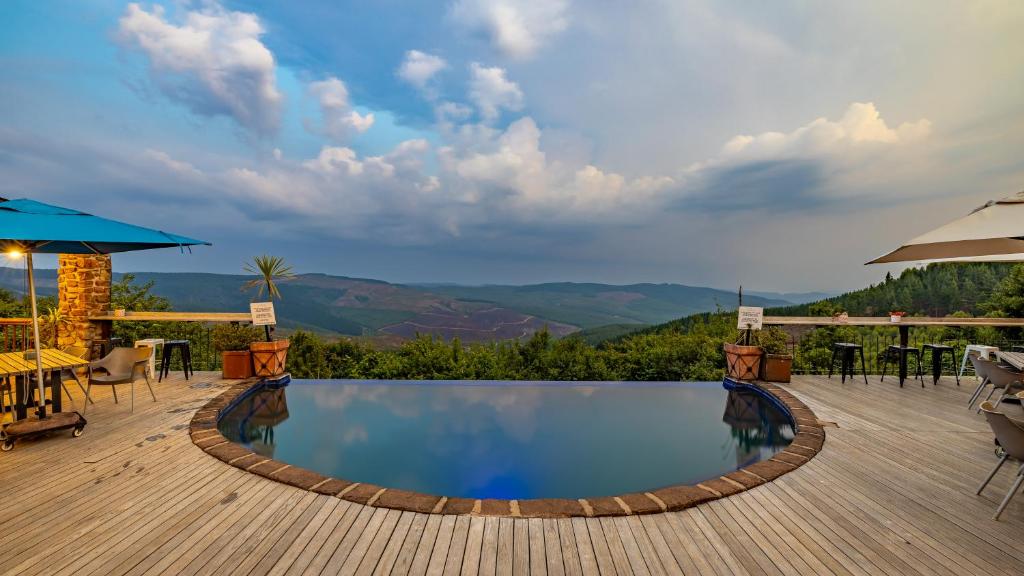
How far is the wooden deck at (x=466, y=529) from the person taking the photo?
2160mm

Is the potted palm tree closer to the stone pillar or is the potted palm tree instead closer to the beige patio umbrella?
the stone pillar

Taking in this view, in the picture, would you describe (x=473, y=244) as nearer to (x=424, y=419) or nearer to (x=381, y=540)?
(x=424, y=419)

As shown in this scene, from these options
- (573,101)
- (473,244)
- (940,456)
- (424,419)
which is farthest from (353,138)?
(473,244)

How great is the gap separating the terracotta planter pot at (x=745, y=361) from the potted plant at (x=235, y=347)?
8.29 m

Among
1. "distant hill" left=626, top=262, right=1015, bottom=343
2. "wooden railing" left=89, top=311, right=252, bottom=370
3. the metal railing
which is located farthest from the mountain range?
the metal railing

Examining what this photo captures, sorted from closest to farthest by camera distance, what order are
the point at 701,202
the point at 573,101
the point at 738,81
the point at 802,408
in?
1. the point at 802,408
2. the point at 738,81
3. the point at 573,101
4. the point at 701,202

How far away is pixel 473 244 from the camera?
27375 mm

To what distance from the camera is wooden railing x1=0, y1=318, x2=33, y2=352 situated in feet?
18.9

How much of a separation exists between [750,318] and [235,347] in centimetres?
892

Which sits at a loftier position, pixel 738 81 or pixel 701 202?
pixel 738 81

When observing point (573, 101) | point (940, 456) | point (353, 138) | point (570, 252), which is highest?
point (573, 101)

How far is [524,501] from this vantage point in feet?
9.29

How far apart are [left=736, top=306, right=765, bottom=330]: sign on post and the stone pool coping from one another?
9.80 ft

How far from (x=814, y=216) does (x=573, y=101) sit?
8352 mm
